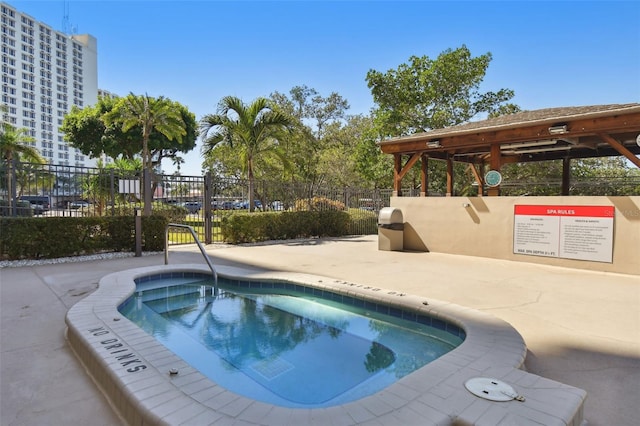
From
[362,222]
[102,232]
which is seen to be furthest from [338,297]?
[362,222]

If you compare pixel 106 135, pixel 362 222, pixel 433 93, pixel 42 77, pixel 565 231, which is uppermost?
pixel 42 77

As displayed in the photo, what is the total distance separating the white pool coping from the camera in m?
2.11

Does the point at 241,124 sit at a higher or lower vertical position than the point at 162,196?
higher

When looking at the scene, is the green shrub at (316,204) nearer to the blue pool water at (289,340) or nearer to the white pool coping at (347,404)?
the blue pool water at (289,340)

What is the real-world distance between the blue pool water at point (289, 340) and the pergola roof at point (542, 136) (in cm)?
647

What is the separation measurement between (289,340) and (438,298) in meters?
2.39

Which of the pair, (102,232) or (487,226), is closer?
(102,232)

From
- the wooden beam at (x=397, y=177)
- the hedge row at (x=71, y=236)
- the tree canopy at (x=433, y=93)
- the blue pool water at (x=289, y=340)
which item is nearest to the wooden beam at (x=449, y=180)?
the wooden beam at (x=397, y=177)

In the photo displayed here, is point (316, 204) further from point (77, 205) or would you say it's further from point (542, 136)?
point (542, 136)

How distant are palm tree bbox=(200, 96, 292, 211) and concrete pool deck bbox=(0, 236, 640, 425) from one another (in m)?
4.87

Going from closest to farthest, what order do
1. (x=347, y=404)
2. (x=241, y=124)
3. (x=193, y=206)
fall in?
(x=347, y=404) < (x=193, y=206) < (x=241, y=124)

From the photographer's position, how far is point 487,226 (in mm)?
9312

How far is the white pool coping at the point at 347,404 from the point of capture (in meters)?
2.11

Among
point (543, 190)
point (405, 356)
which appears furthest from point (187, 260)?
point (543, 190)
